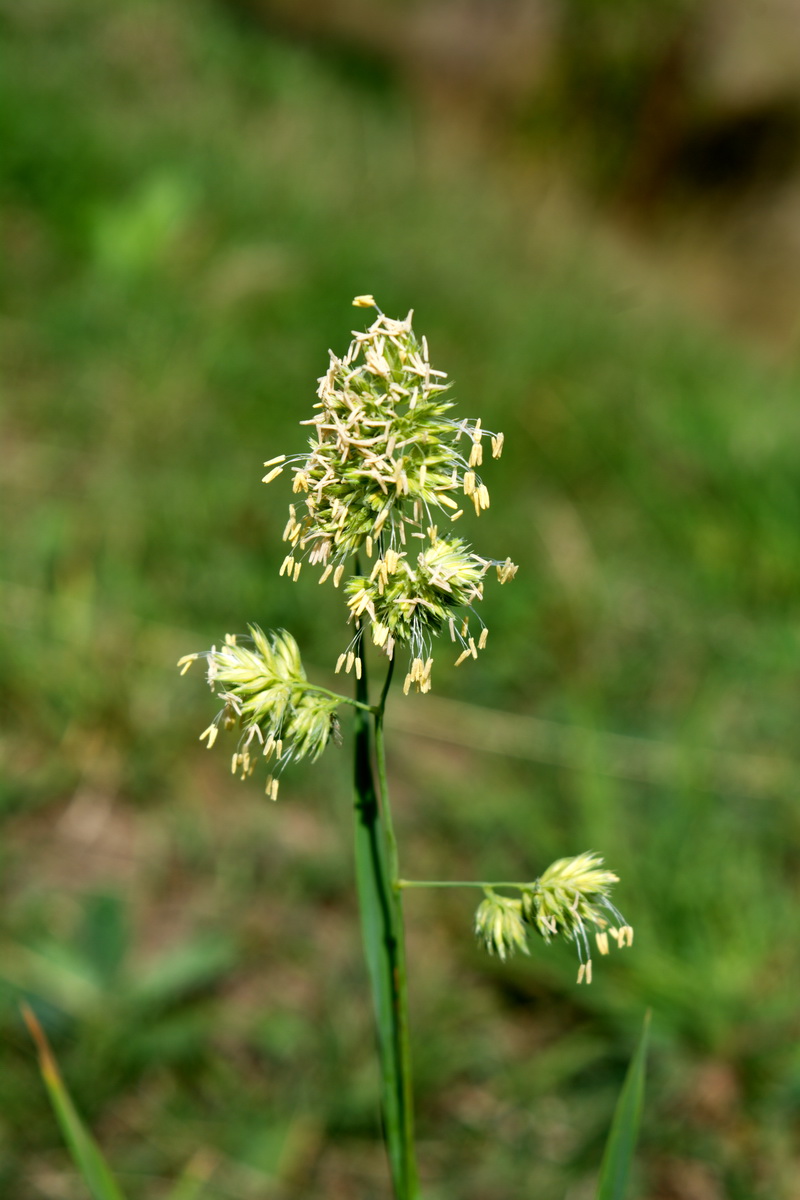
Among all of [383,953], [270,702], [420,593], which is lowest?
[383,953]

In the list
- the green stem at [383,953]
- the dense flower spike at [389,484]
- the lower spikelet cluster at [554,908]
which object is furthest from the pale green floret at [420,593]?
the lower spikelet cluster at [554,908]

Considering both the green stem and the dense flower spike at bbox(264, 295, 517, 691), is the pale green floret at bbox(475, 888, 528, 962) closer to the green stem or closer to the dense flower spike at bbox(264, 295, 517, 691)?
the green stem

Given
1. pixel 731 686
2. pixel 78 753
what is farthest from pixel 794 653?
pixel 78 753

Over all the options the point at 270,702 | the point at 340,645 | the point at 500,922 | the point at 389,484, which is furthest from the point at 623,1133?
the point at 340,645

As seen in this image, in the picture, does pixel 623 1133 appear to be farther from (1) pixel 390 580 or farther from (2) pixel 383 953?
(1) pixel 390 580

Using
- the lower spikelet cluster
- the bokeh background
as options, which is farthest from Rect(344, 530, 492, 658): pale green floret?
the bokeh background

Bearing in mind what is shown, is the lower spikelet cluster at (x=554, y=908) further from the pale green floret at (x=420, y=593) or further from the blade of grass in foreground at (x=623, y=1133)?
the pale green floret at (x=420, y=593)
